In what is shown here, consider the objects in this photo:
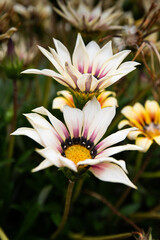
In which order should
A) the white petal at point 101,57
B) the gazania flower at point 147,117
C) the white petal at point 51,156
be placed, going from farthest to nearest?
1. the gazania flower at point 147,117
2. the white petal at point 101,57
3. the white petal at point 51,156

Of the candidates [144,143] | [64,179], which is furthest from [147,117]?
[64,179]

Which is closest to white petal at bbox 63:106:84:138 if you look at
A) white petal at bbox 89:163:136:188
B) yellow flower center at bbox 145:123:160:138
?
white petal at bbox 89:163:136:188

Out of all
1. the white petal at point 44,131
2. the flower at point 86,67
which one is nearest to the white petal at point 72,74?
the flower at point 86,67

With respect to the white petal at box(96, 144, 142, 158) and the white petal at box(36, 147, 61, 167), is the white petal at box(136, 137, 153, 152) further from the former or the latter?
the white petal at box(36, 147, 61, 167)

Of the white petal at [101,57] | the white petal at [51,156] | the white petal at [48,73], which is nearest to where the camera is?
the white petal at [51,156]

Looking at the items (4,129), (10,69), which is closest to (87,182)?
(4,129)

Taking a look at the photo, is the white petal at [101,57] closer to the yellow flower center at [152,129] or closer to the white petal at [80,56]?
the white petal at [80,56]

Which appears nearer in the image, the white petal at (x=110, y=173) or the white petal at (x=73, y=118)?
the white petal at (x=110, y=173)
